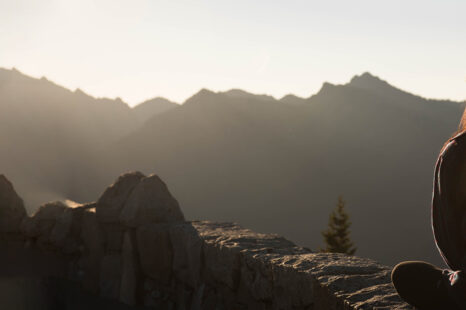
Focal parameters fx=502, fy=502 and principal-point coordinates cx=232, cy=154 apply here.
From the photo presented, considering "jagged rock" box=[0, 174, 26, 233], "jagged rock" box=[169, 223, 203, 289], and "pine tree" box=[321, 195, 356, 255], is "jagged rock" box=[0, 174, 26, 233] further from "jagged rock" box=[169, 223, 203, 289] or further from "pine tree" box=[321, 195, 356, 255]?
"pine tree" box=[321, 195, 356, 255]

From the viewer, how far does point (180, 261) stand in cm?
457

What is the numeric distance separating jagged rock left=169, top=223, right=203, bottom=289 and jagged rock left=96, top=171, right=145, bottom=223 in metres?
0.88

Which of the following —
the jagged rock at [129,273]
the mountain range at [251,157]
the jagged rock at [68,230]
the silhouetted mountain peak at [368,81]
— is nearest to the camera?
the jagged rock at [129,273]

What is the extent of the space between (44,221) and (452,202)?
5.38 metres

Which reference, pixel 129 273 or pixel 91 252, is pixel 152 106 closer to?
pixel 91 252

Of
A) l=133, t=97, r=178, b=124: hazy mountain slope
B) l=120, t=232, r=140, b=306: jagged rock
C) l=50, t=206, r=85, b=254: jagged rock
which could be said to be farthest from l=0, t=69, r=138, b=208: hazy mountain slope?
l=120, t=232, r=140, b=306: jagged rock

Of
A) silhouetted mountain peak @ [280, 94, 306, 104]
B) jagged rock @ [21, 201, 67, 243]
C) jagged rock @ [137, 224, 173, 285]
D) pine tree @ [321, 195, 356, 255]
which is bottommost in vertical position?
pine tree @ [321, 195, 356, 255]

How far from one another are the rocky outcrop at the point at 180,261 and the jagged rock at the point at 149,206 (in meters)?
0.01

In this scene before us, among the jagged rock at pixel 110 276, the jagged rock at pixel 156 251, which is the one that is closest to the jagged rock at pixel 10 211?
the jagged rock at pixel 110 276

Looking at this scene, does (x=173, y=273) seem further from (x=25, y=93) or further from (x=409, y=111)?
(x=409, y=111)

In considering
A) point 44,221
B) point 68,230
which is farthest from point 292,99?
point 68,230

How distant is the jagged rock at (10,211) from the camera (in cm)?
657

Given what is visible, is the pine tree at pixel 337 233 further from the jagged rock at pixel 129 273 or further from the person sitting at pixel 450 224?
the person sitting at pixel 450 224

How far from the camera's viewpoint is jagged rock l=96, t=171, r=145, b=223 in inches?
212
